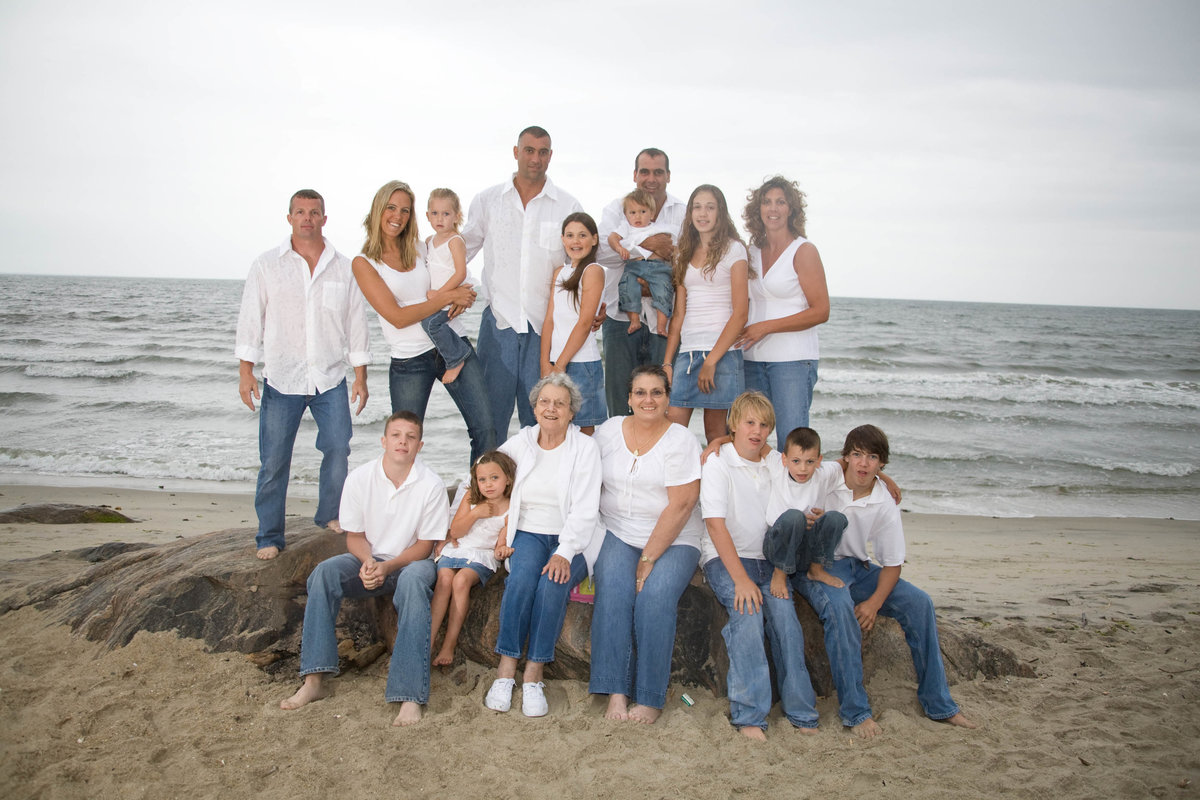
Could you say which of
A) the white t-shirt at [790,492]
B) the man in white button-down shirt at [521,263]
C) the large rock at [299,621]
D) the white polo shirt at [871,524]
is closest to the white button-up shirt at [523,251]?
the man in white button-down shirt at [521,263]

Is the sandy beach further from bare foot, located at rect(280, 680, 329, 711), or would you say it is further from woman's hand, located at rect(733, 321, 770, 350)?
woman's hand, located at rect(733, 321, 770, 350)

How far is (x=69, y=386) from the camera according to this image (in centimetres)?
1473

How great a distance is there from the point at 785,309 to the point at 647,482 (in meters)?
1.45

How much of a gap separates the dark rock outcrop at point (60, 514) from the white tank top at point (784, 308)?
6.65m

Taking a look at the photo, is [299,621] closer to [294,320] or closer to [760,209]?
[294,320]

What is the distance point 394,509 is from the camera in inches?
148

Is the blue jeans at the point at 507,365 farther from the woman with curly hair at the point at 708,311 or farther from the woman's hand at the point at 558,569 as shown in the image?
the woman's hand at the point at 558,569

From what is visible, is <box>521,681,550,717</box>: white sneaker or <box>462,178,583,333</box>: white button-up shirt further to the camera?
<box>462,178,583,333</box>: white button-up shirt

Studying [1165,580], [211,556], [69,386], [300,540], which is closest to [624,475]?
[300,540]

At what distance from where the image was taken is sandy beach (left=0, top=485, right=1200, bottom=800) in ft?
9.61

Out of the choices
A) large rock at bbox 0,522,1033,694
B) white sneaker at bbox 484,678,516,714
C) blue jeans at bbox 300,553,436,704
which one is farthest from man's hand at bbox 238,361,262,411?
white sneaker at bbox 484,678,516,714

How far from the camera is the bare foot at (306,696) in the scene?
3.39 m

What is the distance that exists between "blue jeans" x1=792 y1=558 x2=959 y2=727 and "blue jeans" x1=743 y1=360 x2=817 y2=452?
892mm

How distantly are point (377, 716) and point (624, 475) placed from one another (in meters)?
1.58
